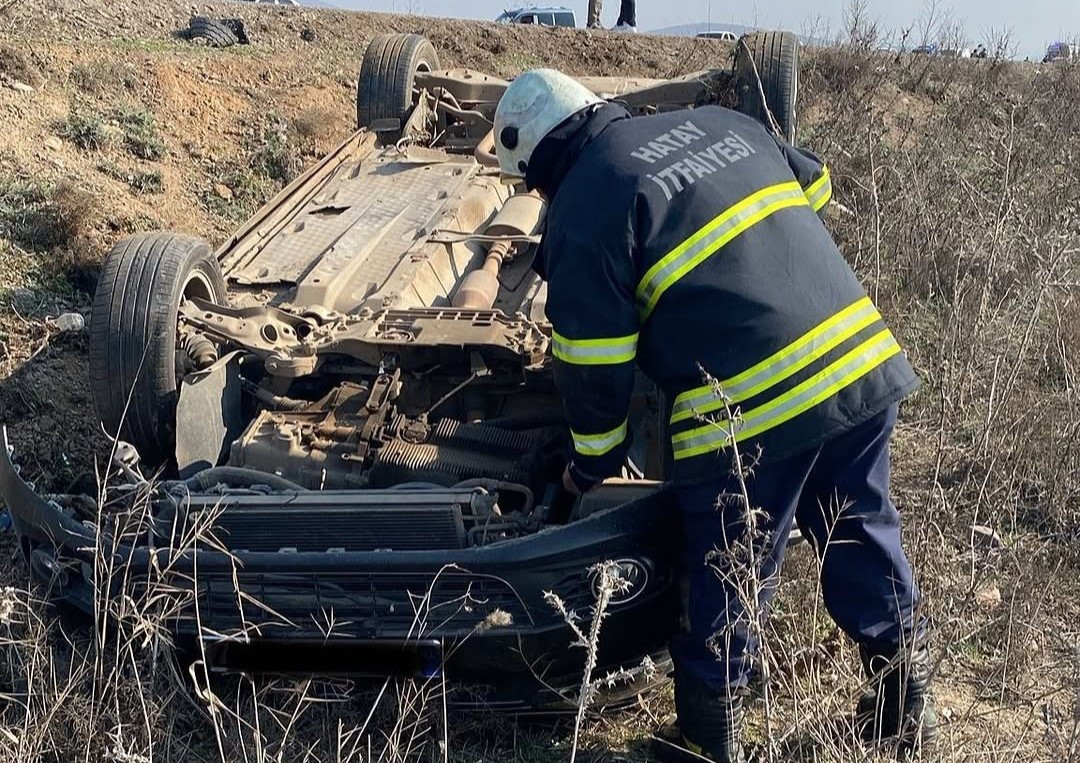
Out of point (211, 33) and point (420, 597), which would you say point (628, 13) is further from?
point (420, 597)

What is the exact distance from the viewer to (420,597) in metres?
2.58

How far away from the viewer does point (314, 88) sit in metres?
9.46

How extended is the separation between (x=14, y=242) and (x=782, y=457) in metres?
4.90

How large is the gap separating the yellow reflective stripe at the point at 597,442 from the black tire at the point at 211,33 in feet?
28.3

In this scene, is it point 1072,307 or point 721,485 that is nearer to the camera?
point 721,485

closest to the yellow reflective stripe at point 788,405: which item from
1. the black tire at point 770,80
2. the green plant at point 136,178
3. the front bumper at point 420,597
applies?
the front bumper at point 420,597

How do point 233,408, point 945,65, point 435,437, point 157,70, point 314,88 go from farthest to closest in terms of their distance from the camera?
point 945,65 < point 314,88 < point 157,70 < point 233,408 < point 435,437

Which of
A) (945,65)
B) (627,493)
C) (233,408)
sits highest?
(627,493)

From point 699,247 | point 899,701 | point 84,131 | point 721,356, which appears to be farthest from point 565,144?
point 84,131

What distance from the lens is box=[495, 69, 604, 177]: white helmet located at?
264 centimetres

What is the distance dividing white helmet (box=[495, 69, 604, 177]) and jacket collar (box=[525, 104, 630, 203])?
0.06 ft

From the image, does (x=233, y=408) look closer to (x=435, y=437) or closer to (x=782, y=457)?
(x=435, y=437)

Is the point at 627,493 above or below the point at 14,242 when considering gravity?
above

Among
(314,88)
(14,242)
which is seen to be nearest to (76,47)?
(314,88)
